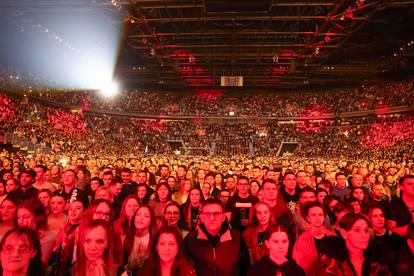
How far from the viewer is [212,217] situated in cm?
361

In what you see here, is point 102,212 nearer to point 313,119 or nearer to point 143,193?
point 143,193

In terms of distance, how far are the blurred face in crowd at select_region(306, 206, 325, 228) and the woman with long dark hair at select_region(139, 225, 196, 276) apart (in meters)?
1.55

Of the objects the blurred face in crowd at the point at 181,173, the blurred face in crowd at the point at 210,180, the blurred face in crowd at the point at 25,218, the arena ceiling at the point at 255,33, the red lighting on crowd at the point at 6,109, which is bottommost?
the blurred face in crowd at the point at 25,218

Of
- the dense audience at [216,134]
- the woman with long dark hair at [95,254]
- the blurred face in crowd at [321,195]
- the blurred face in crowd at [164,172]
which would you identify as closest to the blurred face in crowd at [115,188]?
the blurred face in crowd at [164,172]

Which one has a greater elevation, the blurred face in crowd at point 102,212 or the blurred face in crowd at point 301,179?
the blurred face in crowd at point 301,179

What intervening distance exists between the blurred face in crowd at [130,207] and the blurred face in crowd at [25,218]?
1.06 meters

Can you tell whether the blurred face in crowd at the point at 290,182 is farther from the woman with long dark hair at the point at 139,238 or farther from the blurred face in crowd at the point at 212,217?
the woman with long dark hair at the point at 139,238

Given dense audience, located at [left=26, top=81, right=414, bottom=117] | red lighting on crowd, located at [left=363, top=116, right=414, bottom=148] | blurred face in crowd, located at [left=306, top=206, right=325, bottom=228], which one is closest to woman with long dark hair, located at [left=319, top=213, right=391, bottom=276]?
blurred face in crowd, located at [left=306, top=206, right=325, bottom=228]

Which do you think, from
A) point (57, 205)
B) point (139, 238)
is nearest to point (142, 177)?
point (57, 205)

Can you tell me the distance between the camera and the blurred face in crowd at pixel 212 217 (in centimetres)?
360

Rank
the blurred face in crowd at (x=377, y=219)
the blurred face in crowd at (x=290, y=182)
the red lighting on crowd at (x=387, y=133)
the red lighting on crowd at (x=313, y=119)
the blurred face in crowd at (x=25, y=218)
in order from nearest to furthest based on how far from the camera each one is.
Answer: the blurred face in crowd at (x=25, y=218) → the blurred face in crowd at (x=377, y=219) → the blurred face in crowd at (x=290, y=182) → the red lighting on crowd at (x=387, y=133) → the red lighting on crowd at (x=313, y=119)

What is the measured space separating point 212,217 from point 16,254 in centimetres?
179

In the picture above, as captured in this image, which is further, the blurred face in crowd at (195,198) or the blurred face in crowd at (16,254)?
the blurred face in crowd at (195,198)

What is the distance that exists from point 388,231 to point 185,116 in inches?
1772
